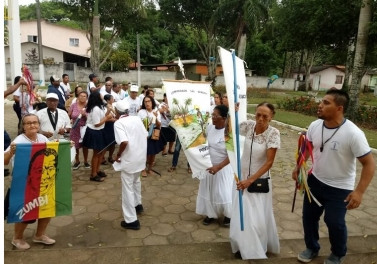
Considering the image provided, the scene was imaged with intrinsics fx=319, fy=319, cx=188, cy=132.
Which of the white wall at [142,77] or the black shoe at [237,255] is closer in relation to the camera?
the black shoe at [237,255]

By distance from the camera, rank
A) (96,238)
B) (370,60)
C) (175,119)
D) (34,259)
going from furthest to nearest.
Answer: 1. (370,60)
2. (175,119)
3. (96,238)
4. (34,259)

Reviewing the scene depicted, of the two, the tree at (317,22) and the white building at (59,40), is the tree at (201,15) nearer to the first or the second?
the tree at (317,22)

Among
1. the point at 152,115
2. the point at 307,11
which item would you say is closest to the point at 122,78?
the point at 307,11

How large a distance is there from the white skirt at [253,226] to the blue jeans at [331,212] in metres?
0.41

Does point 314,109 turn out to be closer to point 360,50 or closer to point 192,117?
point 360,50

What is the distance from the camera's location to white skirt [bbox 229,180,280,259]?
3.28 metres

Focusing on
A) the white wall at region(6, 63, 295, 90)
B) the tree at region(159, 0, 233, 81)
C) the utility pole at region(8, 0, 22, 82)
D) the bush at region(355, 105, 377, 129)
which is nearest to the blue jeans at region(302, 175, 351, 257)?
the bush at region(355, 105, 377, 129)

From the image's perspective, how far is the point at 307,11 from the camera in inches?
544

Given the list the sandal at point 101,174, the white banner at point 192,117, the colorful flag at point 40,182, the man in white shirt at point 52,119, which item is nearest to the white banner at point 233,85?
the white banner at point 192,117

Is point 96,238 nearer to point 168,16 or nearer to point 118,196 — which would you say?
point 118,196

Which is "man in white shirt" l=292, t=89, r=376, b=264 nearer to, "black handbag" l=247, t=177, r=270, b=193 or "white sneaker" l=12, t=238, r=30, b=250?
"black handbag" l=247, t=177, r=270, b=193

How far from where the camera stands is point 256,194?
3312mm

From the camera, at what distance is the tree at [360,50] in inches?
442

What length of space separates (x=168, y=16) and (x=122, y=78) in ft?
27.6
